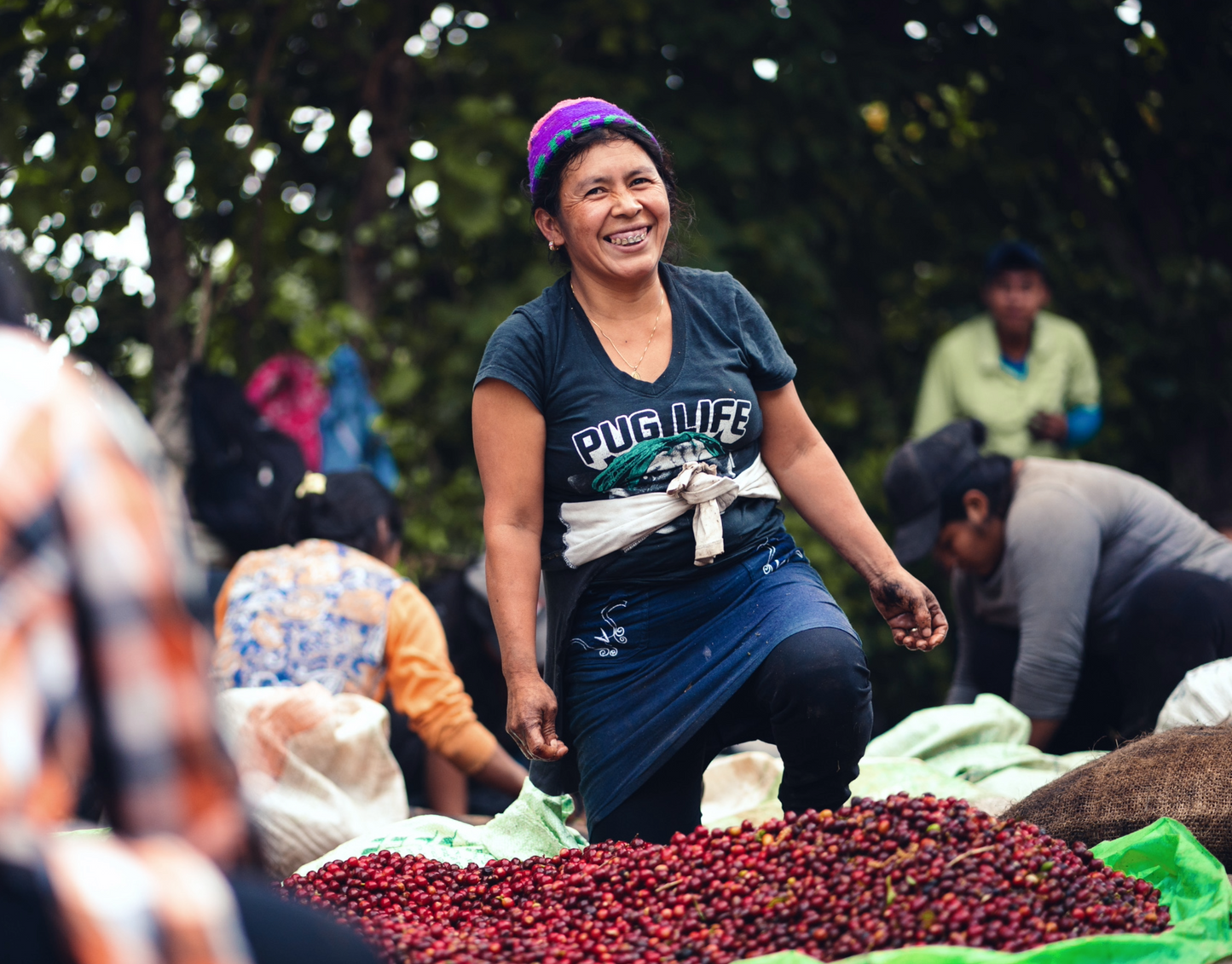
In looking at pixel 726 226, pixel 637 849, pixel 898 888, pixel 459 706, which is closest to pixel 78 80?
pixel 726 226

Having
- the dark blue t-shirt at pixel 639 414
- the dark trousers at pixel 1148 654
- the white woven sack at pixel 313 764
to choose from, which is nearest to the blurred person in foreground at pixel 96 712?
the dark blue t-shirt at pixel 639 414

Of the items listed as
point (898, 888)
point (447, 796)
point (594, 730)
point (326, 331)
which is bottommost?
point (447, 796)

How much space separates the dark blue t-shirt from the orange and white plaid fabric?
54.0 inches

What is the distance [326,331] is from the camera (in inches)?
215

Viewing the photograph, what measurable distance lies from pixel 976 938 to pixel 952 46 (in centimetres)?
514

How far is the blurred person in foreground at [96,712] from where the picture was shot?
2.95 feet

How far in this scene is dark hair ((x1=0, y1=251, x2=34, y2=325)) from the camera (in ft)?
3.28

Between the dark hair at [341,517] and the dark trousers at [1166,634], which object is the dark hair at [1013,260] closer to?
the dark trousers at [1166,634]

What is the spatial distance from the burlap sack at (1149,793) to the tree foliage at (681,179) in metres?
2.82

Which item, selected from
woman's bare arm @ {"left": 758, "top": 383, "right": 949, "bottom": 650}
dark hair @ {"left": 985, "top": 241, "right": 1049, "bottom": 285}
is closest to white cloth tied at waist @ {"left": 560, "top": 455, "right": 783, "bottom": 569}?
woman's bare arm @ {"left": 758, "top": 383, "right": 949, "bottom": 650}

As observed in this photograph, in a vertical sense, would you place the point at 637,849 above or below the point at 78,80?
below

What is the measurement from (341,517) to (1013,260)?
2912 millimetres

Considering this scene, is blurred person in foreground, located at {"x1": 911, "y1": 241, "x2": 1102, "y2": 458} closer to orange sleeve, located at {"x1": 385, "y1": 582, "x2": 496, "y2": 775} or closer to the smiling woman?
orange sleeve, located at {"x1": 385, "y1": 582, "x2": 496, "y2": 775}

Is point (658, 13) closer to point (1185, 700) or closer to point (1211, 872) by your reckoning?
point (1185, 700)
